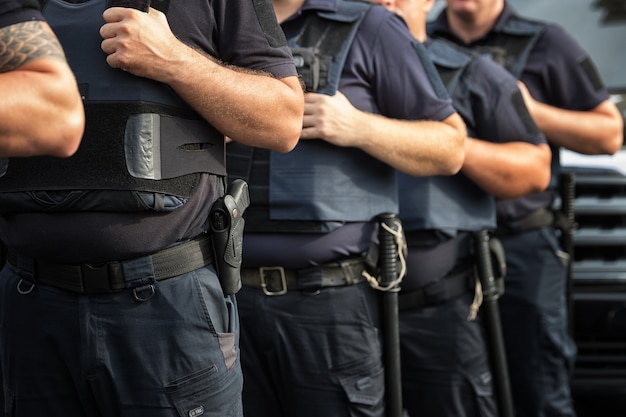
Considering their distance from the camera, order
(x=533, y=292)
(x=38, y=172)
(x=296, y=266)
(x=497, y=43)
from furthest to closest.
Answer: (x=497, y=43)
(x=533, y=292)
(x=296, y=266)
(x=38, y=172)

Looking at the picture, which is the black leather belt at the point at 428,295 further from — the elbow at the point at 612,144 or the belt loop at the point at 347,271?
the elbow at the point at 612,144

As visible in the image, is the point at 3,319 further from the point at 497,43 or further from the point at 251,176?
the point at 497,43

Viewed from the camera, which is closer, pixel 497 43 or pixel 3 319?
pixel 3 319

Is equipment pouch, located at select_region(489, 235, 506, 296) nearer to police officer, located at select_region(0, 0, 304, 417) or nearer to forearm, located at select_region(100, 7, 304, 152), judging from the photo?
forearm, located at select_region(100, 7, 304, 152)

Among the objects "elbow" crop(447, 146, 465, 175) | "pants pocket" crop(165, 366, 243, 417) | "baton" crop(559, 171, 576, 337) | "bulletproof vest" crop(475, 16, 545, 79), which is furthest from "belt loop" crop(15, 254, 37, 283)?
"baton" crop(559, 171, 576, 337)

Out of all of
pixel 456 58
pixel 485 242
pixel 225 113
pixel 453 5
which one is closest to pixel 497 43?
pixel 453 5

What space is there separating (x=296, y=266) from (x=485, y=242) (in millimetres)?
964

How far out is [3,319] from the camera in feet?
8.09

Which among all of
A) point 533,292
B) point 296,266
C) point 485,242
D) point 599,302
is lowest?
point 599,302

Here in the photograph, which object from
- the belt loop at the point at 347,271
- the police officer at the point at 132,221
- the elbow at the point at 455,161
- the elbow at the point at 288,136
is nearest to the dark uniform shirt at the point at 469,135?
the elbow at the point at 455,161

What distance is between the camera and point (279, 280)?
3.10 m

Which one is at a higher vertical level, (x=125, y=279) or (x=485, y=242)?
(x=125, y=279)

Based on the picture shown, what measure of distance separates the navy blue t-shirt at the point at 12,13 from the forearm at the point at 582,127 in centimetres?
281

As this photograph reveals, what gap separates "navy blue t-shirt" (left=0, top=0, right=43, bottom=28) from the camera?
1.96 m
